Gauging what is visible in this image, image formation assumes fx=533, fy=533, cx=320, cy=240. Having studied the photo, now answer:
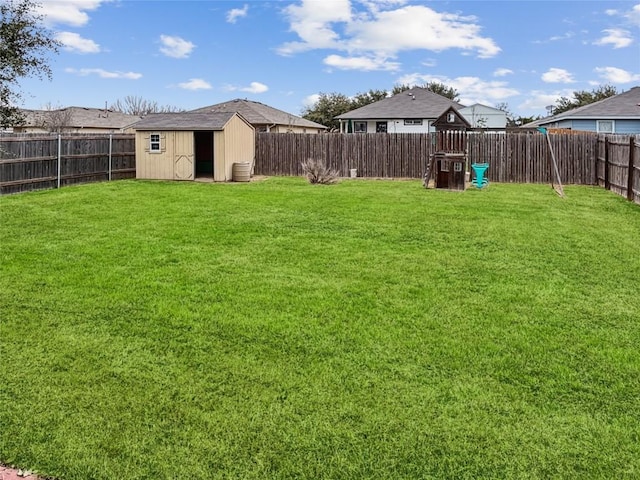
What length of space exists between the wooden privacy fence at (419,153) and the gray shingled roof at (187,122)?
111 inches

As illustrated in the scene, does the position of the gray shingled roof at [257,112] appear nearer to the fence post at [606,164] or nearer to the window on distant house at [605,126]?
the window on distant house at [605,126]

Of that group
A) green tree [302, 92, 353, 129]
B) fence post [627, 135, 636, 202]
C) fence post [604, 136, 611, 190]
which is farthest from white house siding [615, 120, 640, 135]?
A: green tree [302, 92, 353, 129]

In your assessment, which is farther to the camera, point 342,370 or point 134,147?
point 134,147

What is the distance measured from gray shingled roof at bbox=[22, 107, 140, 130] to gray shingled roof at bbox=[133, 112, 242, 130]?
17.1 metres

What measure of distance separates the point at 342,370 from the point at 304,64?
116ft

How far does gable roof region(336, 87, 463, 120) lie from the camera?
1336 inches

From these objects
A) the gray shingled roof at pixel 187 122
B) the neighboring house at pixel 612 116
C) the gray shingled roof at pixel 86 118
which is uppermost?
the gray shingled roof at pixel 86 118

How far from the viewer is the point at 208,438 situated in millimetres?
2930

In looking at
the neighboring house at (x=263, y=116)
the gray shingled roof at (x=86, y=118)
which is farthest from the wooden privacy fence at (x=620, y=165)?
the gray shingled roof at (x=86, y=118)

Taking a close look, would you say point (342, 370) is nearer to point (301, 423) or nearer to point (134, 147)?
point (301, 423)

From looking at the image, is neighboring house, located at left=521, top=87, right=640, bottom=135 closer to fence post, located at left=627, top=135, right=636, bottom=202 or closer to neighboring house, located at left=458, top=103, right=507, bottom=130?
neighboring house, located at left=458, top=103, right=507, bottom=130

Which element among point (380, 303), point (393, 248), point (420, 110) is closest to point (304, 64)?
point (420, 110)

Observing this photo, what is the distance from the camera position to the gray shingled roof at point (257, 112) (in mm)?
31094

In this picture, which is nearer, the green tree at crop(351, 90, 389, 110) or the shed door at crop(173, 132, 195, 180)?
the shed door at crop(173, 132, 195, 180)
